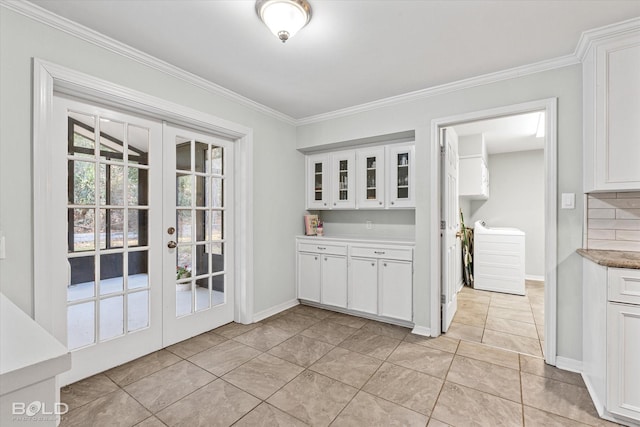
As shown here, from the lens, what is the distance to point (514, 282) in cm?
445

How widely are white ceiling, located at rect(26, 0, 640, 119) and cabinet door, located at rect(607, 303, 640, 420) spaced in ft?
5.99

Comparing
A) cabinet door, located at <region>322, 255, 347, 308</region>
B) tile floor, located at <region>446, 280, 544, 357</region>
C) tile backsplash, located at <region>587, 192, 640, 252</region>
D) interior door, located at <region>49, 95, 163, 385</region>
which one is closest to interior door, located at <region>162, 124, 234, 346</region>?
interior door, located at <region>49, 95, 163, 385</region>

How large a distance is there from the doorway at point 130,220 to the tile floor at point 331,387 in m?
0.31

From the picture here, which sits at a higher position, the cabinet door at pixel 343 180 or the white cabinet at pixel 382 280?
the cabinet door at pixel 343 180

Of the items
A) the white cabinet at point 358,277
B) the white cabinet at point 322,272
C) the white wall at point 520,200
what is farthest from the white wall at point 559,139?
the white wall at point 520,200

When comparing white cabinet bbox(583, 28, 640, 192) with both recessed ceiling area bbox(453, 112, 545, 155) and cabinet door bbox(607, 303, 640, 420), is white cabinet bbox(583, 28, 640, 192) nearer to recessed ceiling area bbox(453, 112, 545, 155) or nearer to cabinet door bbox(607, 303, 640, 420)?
cabinet door bbox(607, 303, 640, 420)

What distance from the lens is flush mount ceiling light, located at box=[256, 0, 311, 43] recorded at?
5.61ft

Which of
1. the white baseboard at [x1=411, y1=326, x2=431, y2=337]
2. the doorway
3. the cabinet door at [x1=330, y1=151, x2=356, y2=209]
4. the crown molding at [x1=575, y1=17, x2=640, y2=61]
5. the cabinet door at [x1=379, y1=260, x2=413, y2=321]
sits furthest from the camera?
the cabinet door at [x1=330, y1=151, x2=356, y2=209]

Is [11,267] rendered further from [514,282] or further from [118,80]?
[514,282]

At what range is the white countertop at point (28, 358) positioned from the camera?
58 centimetres

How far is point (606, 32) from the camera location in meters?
2.00

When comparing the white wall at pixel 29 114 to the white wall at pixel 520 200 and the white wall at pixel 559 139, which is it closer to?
the white wall at pixel 559 139

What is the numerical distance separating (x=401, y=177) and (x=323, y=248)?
1259mm

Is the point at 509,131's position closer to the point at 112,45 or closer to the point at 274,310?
the point at 274,310
